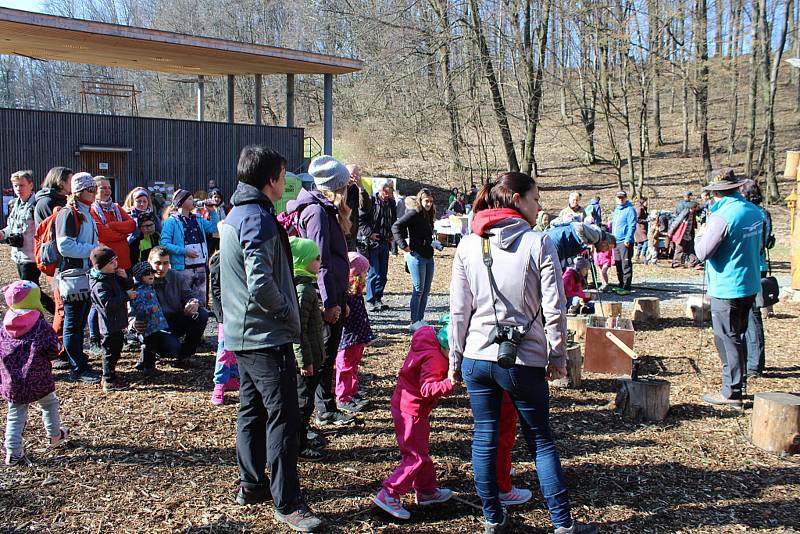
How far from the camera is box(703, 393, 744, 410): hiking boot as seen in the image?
5.95 metres

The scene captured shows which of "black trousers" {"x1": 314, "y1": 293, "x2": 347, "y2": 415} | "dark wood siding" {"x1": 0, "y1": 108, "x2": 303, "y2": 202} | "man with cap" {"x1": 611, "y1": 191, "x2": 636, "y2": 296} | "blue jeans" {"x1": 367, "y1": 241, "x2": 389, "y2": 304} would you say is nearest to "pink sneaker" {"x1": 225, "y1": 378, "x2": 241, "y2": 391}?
"black trousers" {"x1": 314, "y1": 293, "x2": 347, "y2": 415}

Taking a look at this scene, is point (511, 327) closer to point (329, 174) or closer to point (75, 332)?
point (329, 174)

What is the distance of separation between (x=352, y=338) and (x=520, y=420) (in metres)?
2.22

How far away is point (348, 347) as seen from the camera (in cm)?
546

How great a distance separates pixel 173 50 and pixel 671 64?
51.0ft

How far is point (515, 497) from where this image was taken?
409cm

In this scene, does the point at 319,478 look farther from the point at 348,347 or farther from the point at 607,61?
the point at 607,61

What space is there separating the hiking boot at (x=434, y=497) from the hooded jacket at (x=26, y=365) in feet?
8.24

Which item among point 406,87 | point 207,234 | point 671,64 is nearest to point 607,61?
point 671,64

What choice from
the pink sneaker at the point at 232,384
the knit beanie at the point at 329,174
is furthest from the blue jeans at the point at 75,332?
the knit beanie at the point at 329,174

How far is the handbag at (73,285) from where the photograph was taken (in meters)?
6.20

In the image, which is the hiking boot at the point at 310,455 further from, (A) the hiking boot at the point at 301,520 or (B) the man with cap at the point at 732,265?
(B) the man with cap at the point at 732,265

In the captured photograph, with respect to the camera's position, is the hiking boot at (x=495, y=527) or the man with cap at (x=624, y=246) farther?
the man with cap at (x=624, y=246)

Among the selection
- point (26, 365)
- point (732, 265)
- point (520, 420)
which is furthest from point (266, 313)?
point (732, 265)
